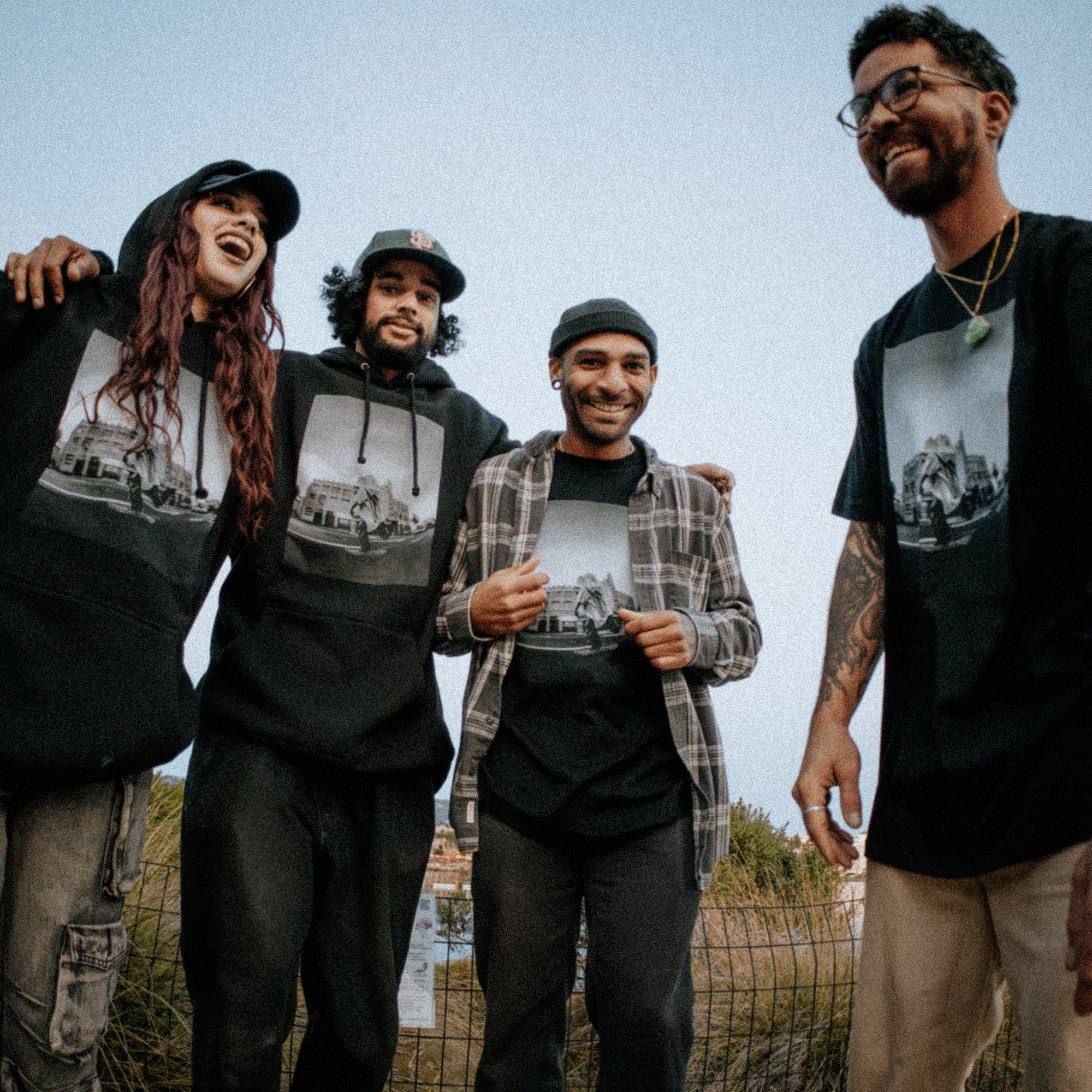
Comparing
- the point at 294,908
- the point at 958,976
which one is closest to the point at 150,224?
the point at 294,908

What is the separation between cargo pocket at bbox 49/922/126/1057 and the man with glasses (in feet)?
5.17

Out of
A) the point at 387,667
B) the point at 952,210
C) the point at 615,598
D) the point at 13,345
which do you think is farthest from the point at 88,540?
the point at 952,210

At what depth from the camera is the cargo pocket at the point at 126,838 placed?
2072 mm

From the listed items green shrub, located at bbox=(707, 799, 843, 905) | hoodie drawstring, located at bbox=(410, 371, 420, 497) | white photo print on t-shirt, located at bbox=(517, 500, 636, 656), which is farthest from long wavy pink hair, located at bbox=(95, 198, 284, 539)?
green shrub, located at bbox=(707, 799, 843, 905)

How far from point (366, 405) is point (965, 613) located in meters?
1.73

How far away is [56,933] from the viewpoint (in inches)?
78.6

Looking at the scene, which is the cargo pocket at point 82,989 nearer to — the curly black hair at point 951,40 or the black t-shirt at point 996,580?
the black t-shirt at point 996,580

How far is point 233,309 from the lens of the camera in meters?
2.61

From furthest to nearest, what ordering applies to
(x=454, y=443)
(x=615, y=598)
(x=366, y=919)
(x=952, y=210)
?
(x=454, y=443)
(x=615, y=598)
(x=366, y=919)
(x=952, y=210)

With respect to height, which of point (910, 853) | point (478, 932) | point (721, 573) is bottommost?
point (478, 932)

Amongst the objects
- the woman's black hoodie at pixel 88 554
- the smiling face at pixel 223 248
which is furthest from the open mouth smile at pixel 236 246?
the woman's black hoodie at pixel 88 554

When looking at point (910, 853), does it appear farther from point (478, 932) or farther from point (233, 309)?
point (233, 309)

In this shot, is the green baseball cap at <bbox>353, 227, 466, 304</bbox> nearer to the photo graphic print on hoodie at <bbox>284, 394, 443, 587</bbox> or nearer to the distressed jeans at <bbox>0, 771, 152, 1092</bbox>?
the photo graphic print on hoodie at <bbox>284, 394, 443, 587</bbox>

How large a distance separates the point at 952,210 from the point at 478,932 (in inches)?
83.9
